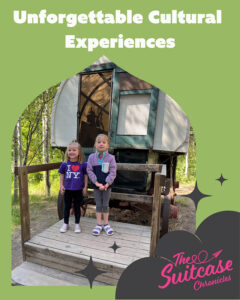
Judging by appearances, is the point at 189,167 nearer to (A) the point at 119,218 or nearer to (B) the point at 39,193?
(A) the point at 119,218

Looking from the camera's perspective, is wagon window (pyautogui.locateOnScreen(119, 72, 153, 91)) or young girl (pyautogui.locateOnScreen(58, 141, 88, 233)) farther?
wagon window (pyautogui.locateOnScreen(119, 72, 153, 91))

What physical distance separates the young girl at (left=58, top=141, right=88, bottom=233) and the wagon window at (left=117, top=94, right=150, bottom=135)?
1.13m

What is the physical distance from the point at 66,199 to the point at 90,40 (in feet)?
7.46

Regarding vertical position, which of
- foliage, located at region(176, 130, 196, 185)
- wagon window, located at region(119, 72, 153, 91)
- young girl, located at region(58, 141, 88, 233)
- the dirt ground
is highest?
wagon window, located at region(119, 72, 153, 91)

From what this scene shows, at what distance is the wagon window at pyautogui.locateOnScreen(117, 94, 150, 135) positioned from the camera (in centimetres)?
363

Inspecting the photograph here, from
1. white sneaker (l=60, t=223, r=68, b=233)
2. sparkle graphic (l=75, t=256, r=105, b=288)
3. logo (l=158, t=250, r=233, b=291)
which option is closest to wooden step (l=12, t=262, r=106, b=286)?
sparkle graphic (l=75, t=256, r=105, b=288)

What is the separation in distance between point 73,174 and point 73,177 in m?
0.05

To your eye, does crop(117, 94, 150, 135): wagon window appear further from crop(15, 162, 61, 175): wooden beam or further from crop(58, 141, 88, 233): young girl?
crop(15, 162, 61, 175): wooden beam

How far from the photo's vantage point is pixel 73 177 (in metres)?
2.90

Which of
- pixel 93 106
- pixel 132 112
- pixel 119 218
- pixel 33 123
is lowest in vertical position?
pixel 119 218

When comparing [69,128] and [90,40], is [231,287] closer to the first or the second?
[90,40]

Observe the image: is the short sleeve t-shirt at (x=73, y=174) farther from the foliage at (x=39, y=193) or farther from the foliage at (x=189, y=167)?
the foliage at (x=189, y=167)

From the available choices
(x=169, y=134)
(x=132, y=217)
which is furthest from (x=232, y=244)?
(x=132, y=217)

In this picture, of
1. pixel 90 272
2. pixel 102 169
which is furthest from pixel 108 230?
pixel 102 169
